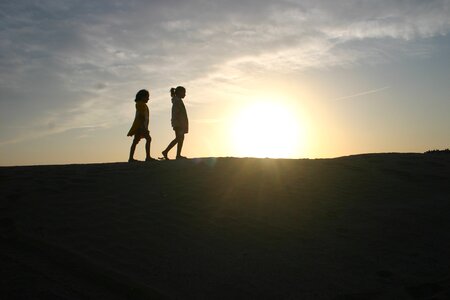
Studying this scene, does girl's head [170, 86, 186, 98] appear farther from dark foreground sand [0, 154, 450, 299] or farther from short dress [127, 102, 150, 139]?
dark foreground sand [0, 154, 450, 299]

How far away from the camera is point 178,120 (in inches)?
438

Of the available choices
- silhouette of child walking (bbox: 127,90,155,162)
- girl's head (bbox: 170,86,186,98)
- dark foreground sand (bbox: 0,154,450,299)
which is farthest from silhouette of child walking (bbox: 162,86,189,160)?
dark foreground sand (bbox: 0,154,450,299)

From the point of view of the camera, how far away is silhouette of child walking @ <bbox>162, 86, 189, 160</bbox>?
1113cm

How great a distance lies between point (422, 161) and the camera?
10.5 m

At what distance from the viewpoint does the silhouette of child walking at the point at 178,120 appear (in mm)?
11133

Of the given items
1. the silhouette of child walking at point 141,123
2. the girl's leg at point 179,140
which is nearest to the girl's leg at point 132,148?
the silhouette of child walking at point 141,123

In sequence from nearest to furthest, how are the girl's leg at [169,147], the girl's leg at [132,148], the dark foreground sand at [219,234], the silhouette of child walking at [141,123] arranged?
the dark foreground sand at [219,234] → the girl's leg at [132,148] → the silhouette of child walking at [141,123] → the girl's leg at [169,147]

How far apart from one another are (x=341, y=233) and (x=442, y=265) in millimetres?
1233

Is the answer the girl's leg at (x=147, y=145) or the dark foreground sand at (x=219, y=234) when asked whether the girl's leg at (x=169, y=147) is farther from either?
the dark foreground sand at (x=219, y=234)

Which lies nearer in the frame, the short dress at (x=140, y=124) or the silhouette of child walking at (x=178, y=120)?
the short dress at (x=140, y=124)

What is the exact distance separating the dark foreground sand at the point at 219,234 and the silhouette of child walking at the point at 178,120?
2270 mm

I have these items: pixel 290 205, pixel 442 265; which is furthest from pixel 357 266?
pixel 290 205

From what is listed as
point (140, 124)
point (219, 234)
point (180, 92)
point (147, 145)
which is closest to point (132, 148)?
point (147, 145)

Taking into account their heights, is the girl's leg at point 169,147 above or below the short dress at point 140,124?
below
